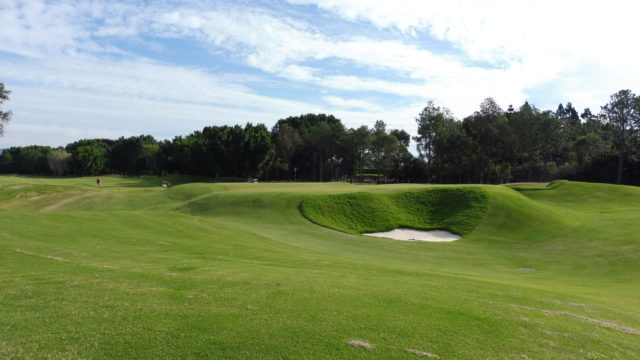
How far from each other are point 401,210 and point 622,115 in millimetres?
68064

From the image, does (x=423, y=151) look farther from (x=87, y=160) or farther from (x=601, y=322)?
(x=87, y=160)

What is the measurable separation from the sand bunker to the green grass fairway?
3008mm

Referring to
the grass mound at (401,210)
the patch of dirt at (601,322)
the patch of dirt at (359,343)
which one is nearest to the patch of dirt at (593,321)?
the patch of dirt at (601,322)

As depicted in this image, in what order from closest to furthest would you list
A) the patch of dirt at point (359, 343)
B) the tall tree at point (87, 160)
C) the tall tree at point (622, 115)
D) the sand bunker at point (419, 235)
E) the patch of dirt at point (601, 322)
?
the patch of dirt at point (359, 343), the patch of dirt at point (601, 322), the sand bunker at point (419, 235), the tall tree at point (622, 115), the tall tree at point (87, 160)

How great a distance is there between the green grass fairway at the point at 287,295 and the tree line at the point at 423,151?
61.5 metres

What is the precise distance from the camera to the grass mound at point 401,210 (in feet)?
134

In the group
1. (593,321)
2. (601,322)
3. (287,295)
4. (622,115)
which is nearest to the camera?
(287,295)

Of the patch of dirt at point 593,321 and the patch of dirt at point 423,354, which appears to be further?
the patch of dirt at point 593,321

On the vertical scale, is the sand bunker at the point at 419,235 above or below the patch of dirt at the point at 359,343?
below

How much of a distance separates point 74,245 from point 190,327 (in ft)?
42.8

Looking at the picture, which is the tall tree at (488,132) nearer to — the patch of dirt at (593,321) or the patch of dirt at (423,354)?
the patch of dirt at (593,321)

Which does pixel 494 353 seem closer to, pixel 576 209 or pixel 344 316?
pixel 344 316

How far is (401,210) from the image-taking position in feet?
147

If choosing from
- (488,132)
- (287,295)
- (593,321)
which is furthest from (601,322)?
(488,132)
